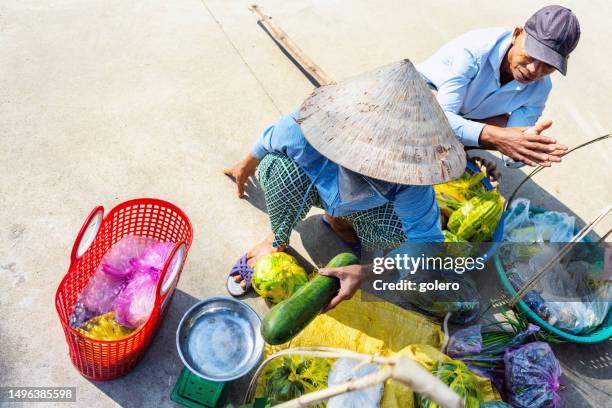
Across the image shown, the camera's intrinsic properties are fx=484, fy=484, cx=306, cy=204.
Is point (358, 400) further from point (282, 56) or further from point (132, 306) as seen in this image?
point (282, 56)

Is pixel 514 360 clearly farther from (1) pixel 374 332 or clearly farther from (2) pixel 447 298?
(1) pixel 374 332

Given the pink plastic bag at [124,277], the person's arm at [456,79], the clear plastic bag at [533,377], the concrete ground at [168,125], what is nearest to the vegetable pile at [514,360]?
the clear plastic bag at [533,377]

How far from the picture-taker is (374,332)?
7.47 feet

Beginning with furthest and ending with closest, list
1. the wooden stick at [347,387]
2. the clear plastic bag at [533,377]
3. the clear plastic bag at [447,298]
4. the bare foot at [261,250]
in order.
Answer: the bare foot at [261,250], the clear plastic bag at [447,298], the clear plastic bag at [533,377], the wooden stick at [347,387]

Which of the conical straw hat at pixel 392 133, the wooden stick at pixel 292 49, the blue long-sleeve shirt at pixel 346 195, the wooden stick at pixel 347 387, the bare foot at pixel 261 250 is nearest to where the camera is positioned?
the wooden stick at pixel 347 387

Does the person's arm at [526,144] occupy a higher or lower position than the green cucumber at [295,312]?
higher

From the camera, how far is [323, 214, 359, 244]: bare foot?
2782 mm

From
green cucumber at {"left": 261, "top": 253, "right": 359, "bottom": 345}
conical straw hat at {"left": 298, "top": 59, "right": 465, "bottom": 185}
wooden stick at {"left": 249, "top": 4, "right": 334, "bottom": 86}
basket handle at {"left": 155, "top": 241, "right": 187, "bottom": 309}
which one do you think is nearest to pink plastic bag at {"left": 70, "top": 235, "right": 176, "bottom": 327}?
basket handle at {"left": 155, "top": 241, "right": 187, "bottom": 309}

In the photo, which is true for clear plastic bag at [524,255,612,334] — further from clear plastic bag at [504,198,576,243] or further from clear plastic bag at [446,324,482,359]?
clear plastic bag at [446,324,482,359]

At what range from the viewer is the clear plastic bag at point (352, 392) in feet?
5.81

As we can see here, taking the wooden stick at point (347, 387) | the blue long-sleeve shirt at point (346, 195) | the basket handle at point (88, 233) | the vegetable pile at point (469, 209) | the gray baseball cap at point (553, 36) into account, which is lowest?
the basket handle at point (88, 233)

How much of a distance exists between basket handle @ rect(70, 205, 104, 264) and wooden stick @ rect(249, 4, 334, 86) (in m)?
2.00

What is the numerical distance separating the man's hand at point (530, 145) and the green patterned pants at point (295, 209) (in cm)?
61

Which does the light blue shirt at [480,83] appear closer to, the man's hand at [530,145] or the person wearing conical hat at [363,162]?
the man's hand at [530,145]
